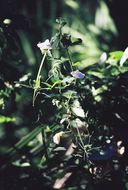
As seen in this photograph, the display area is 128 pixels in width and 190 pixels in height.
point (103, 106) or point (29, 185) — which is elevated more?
point (103, 106)

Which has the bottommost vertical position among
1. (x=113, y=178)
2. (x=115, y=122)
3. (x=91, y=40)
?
(x=113, y=178)

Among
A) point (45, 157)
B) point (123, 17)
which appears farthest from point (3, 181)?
point (123, 17)

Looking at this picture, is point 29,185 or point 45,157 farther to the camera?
point 29,185

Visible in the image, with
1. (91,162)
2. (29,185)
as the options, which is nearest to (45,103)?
(91,162)

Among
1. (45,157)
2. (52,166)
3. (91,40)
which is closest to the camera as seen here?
(45,157)

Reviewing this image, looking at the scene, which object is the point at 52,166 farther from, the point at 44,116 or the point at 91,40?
the point at 91,40

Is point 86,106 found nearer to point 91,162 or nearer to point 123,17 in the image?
point 91,162

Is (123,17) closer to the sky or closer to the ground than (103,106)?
closer to the sky

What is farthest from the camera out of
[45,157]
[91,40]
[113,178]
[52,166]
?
[91,40]

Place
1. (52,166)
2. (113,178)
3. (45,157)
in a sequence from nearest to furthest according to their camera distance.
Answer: (45,157) → (113,178) → (52,166)
